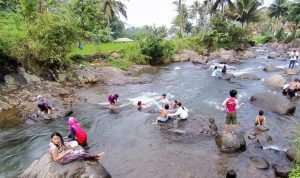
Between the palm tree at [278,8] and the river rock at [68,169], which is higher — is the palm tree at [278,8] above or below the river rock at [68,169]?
above

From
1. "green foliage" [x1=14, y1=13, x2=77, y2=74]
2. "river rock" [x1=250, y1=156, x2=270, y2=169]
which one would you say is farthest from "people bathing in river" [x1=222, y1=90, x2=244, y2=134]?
"green foliage" [x1=14, y1=13, x2=77, y2=74]

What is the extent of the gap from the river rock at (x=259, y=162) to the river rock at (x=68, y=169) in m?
5.20

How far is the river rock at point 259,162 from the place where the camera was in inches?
373

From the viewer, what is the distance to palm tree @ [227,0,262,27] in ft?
166

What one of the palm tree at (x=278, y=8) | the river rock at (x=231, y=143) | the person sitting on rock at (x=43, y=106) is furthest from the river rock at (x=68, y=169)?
the palm tree at (x=278, y=8)

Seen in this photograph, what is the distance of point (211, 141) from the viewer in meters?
11.7

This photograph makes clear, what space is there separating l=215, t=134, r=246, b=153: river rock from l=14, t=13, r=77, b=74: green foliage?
15202mm

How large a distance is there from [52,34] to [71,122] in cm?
1195

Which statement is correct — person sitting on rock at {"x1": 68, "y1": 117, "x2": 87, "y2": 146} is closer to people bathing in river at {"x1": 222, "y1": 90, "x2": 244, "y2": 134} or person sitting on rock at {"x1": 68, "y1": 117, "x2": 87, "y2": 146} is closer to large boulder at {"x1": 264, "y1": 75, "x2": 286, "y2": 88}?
people bathing in river at {"x1": 222, "y1": 90, "x2": 244, "y2": 134}

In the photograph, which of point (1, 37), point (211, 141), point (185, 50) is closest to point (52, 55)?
point (1, 37)

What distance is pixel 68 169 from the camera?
25.6ft

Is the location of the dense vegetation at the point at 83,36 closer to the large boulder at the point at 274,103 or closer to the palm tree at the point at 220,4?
the palm tree at the point at 220,4

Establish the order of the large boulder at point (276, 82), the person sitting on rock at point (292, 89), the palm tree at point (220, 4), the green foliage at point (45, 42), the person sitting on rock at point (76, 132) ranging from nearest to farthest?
the person sitting on rock at point (76, 132) < the person sitting on rock at point (292, 89) < the green foliage at point (45, 42) < the large boulder at point (276, 82) < the palm tree at point (220, 4)

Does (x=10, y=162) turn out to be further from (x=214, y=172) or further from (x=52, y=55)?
(x=52, y=55)
